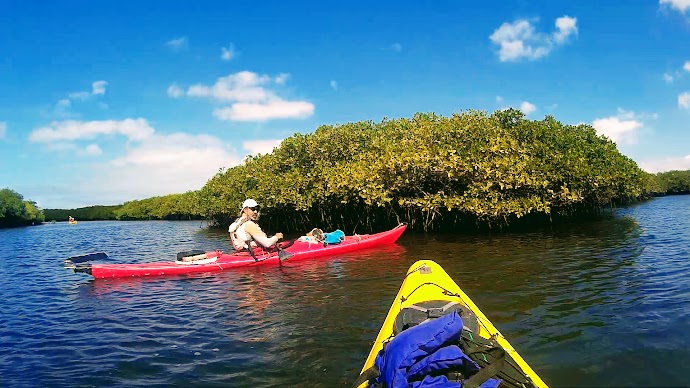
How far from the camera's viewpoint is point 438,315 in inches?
211

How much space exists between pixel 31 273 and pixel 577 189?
26.5 m

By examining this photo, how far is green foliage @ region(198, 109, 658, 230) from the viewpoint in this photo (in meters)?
21.4

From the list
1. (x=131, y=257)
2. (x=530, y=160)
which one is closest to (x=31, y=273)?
(x=131, y=257)

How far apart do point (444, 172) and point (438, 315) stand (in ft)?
55.0

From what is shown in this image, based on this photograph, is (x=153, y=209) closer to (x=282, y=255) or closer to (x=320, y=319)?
(x=282, y=255)

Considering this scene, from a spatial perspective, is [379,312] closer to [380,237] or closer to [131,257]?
[380,237]

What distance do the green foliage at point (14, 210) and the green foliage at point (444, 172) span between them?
63940 mm

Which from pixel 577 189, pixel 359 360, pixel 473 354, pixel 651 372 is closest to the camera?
pixel 473 354

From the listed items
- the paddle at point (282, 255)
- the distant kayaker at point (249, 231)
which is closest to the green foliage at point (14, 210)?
the distant kayaker at point (249, 231)

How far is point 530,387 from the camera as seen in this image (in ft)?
13.3

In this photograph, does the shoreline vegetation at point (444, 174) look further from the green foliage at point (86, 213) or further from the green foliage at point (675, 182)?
the green foliage at point (86, 213)

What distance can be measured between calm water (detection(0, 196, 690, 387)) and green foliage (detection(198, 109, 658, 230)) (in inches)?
245

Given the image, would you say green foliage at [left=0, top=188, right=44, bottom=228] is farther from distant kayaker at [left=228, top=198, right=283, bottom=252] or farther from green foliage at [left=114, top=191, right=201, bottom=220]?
distant kayaker at [left=228, top=198, right=283, bottom=252]

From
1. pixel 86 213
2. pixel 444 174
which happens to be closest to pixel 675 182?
pixel 444 174
